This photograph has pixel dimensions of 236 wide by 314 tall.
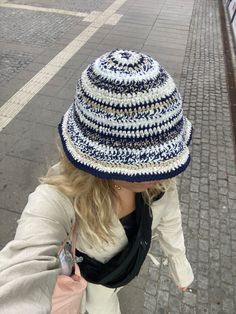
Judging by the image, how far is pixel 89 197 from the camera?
4.68ft

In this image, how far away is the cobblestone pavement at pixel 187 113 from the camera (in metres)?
2.93

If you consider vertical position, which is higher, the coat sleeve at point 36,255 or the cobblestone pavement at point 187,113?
the coat sleeve at point 36,255

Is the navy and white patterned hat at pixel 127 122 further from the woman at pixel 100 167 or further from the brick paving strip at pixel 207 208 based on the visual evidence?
the brick paving strip at pixel 207 208

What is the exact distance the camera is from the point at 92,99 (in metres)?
1.23

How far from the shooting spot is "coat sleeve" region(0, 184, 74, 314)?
94 cm

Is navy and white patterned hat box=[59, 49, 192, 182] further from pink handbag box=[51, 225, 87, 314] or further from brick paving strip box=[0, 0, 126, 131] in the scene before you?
brick paving strip box=[0, 0, 126, 131]

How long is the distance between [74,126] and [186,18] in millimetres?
9452

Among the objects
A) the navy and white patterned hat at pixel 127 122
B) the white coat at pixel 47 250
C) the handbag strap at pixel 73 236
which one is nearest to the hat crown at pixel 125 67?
the navy and white patterned hat at pixel 127 122

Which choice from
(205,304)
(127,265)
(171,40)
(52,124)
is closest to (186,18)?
(171,40)

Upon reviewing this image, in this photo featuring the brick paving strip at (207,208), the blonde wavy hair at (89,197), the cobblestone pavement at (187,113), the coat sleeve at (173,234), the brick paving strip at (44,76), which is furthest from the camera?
the brick paving strip at (44,76)

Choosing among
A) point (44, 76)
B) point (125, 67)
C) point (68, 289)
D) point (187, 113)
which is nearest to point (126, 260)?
point (68, 289)

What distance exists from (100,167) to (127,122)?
21cm

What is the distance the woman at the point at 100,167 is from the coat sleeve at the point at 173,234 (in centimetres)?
22

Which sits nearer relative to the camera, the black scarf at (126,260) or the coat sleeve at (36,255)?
the coat sleeve at (36,255)
